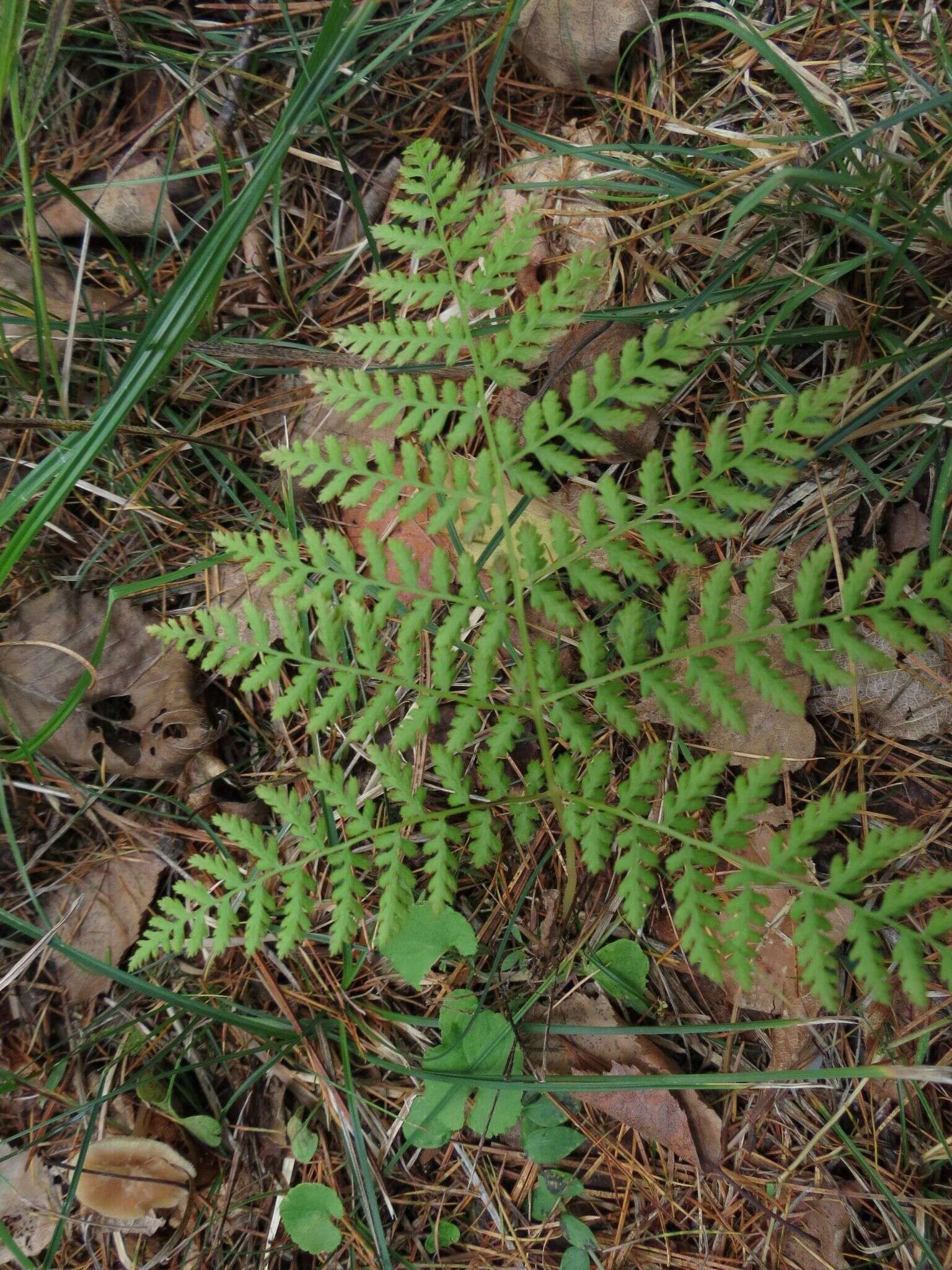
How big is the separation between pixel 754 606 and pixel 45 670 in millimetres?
2182

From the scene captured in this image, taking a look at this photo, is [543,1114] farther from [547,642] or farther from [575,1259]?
[547,642]

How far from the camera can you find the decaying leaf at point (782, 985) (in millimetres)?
2271

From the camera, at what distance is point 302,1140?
2.55 m

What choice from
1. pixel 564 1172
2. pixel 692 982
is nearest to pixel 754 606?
pixel 692 982

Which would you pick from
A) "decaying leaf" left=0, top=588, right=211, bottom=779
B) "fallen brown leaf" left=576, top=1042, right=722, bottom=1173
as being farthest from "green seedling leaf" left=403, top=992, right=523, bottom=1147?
"decaying leaf" left=0, top=588, right=211, bottom=779

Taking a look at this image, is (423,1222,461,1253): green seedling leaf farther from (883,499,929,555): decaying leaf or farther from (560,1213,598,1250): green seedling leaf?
(883,499,929,555): decaying leaf

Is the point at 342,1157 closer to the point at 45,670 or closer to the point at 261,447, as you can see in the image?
the point at 45,670

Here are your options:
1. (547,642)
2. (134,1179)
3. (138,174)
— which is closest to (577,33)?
(138,174)

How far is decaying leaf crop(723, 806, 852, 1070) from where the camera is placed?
89.4 inches

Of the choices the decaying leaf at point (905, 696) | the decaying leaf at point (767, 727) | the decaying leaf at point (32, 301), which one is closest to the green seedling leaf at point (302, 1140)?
the decaying leaf at point (767, 727)

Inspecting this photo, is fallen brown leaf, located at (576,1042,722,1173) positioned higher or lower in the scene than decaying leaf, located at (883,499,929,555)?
lower

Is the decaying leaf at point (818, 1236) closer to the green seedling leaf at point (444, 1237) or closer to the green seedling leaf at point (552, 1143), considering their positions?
the green seedling leaf at point (552, 1143)

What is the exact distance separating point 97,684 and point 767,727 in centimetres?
200

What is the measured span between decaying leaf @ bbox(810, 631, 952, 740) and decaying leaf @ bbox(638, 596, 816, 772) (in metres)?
0.11
